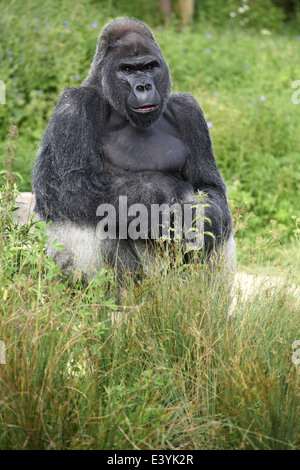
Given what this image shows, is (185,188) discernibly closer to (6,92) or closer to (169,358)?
(169,358)

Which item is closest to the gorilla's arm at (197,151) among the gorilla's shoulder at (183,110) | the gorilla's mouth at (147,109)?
the gorilla's shoulder at (183,110)

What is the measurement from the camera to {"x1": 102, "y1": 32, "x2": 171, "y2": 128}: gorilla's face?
3117 mm

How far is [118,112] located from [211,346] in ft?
4.56

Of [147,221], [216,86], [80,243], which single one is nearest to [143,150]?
[147,221]

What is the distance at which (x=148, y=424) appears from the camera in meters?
2.17

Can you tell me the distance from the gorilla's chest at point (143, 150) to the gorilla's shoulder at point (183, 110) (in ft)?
0.42

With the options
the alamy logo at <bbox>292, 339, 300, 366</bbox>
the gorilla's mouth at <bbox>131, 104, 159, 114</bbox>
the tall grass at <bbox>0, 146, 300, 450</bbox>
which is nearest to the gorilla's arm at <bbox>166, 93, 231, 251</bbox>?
the gorilla's mouth at <bbox>131, 104, 159, 114</bbox>

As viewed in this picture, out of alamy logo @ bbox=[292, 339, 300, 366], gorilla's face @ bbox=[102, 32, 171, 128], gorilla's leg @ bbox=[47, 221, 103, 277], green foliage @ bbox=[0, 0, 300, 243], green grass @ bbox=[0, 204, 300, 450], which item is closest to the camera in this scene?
green grass @ bbox=[0, 204, 300, 450]

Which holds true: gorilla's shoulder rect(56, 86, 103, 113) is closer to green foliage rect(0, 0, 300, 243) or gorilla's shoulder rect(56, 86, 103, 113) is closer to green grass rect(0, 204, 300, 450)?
green grass rect(0, 204, 300, 450)

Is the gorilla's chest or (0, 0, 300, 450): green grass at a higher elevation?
the gorilla's chest

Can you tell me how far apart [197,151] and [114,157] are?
18.5 inches

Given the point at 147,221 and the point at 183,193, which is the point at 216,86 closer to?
the point at 183,193

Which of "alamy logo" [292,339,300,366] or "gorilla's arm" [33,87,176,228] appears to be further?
"gorilla's arm" [33,87,176,228]
